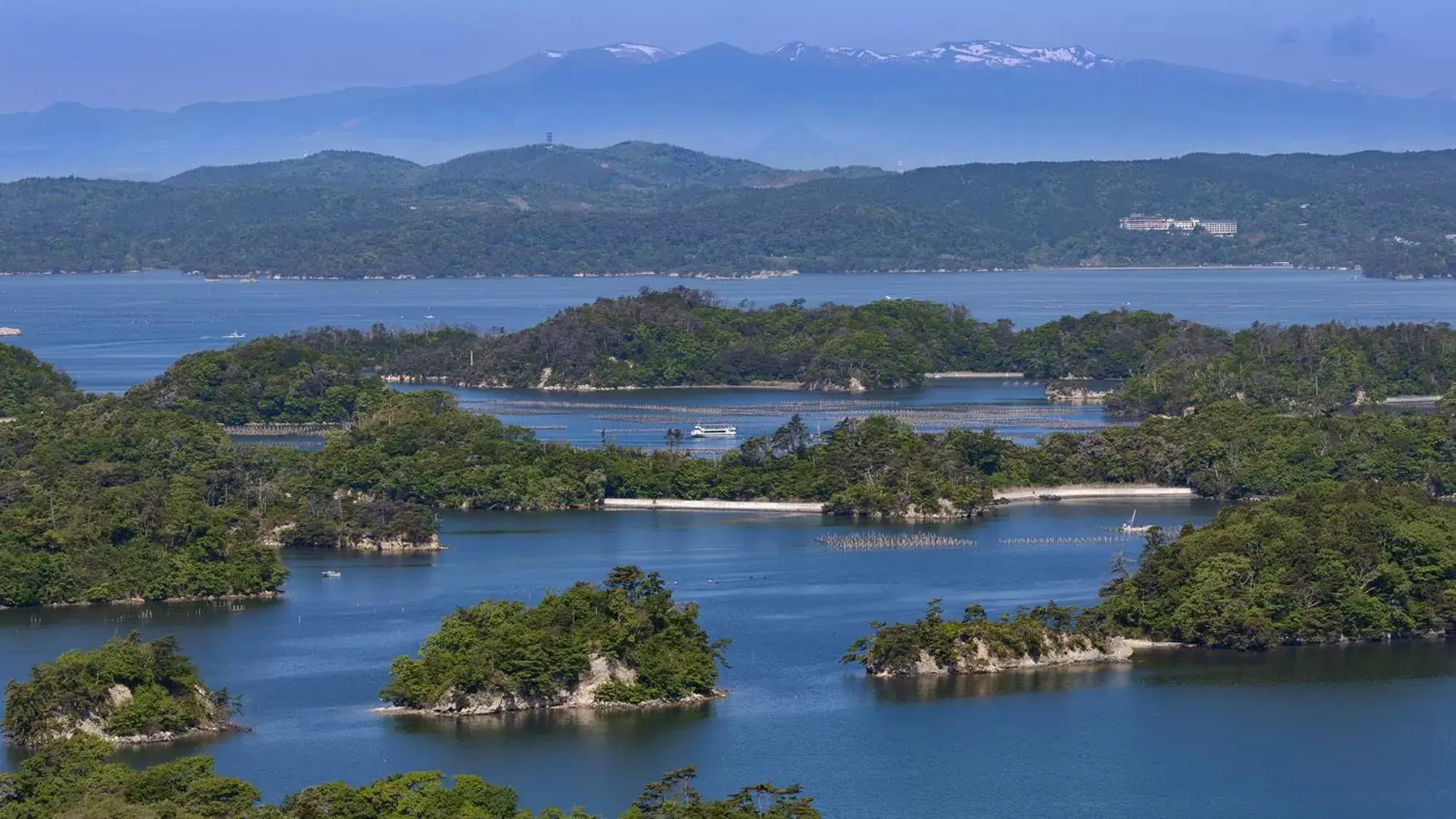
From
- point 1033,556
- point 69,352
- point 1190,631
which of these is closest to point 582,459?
point 1033,556

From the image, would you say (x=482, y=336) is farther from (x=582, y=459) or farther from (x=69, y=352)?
(x=582, y=459)

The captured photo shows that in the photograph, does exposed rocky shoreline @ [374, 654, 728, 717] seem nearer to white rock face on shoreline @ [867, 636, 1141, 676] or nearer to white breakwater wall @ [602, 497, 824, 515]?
white rock face on shoreline @ [867, 636, 1141, 676]

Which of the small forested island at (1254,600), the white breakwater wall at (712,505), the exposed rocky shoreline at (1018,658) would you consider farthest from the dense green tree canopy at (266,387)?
the exposed rocky shoreline at (1018,658)

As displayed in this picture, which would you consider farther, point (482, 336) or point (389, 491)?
point (482, 336)

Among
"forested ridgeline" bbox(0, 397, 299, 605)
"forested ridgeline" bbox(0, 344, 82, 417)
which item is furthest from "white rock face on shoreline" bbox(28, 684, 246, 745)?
"forested ridgeline" bbox(0, 344, 82, 417)

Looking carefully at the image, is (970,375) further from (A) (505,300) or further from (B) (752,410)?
(A) (505,300)

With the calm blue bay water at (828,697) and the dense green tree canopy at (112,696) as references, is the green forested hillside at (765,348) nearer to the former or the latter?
the calm blue bay water at (828,697)

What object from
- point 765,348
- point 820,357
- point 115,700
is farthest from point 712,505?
point 765,348
